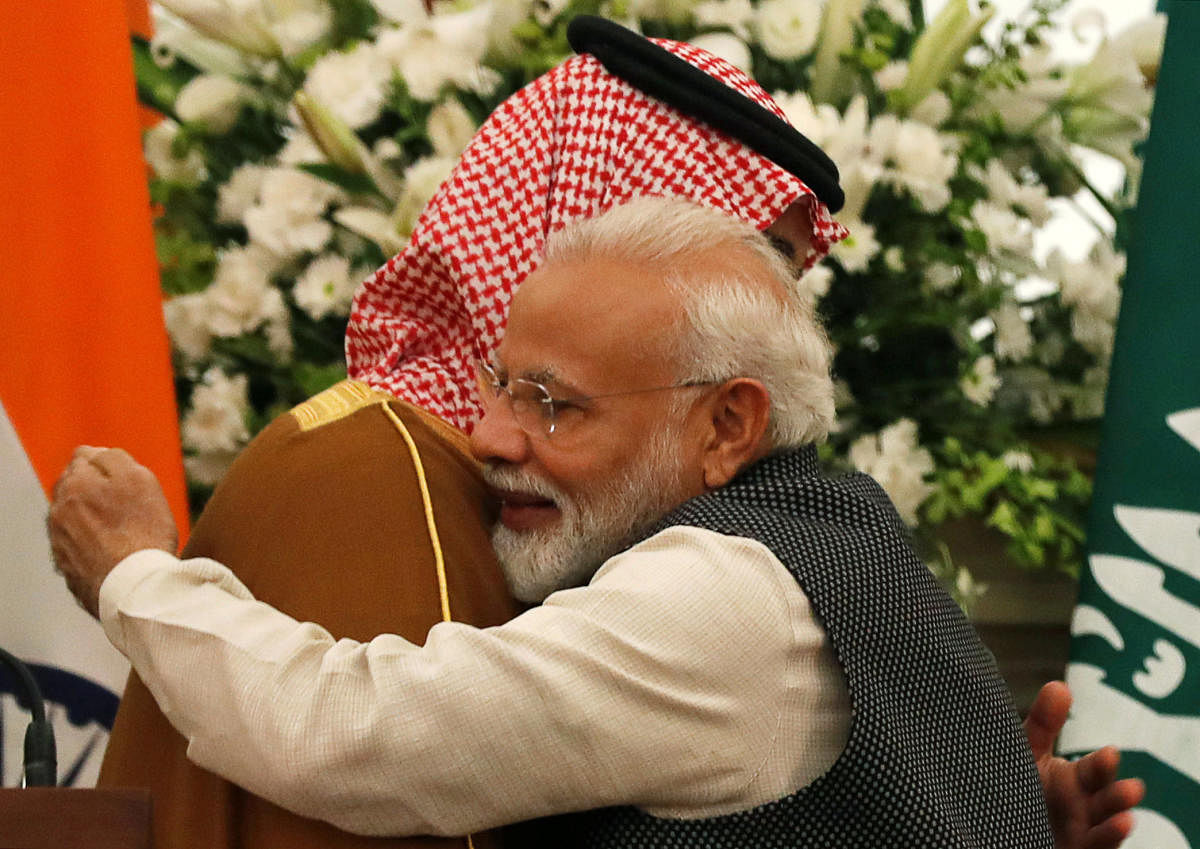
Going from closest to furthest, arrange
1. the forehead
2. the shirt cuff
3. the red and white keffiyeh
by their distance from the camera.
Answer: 1. the shirt cuff
2. the forehead
3. the red and white keffiyeh

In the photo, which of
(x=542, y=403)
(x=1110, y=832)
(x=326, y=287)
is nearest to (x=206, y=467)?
(x=326, y=287)

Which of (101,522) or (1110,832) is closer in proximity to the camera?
(101,522)

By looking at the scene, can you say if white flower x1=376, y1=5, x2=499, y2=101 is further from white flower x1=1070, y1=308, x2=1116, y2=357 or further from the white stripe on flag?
white flower x1=1070, y1=308, x2=1116, y2=357

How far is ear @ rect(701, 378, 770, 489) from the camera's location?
149 centimetres

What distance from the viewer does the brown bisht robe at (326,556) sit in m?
1.27

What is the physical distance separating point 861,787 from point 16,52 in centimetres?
153

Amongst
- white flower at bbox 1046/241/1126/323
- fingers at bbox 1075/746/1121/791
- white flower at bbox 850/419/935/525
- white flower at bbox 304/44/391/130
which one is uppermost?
white flower at bbox 304/44/391/130

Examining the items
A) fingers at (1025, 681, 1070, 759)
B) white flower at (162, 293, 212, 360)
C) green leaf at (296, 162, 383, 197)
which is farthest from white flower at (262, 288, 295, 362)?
fingers at (1025, 681, 1070, 759)

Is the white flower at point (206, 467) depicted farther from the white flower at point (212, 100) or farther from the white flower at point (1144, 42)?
the white flower at point (1144, 42)

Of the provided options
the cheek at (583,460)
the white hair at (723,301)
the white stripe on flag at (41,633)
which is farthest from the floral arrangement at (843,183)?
the cheek at (583,460)

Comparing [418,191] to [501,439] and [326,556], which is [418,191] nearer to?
[501,439]

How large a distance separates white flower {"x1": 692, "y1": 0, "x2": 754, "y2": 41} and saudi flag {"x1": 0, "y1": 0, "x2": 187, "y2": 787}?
88cm

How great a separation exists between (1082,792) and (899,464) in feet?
1.98

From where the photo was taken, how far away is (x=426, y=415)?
154 centimetres
